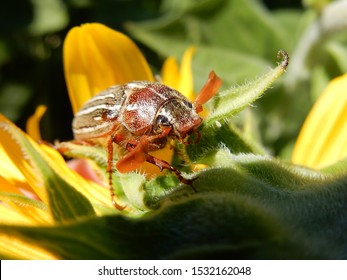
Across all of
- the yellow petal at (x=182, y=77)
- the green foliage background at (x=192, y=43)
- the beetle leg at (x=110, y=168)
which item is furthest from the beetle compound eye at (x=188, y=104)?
the green foliage background at (x=192, y=43)

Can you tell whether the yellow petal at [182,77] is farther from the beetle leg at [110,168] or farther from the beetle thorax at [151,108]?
the beetle leg at [110,168]

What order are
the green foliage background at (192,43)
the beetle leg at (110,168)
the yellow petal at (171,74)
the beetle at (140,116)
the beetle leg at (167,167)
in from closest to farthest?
the beetle leg at (167,167) < the beetle leg at (110,168) < the beetle at (140,116) < the yellow petal at (171,74) < the green foliage background at (192,43)

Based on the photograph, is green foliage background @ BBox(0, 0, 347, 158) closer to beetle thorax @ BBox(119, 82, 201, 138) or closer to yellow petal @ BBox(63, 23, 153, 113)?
yellow petal @ BBox(63, 23, 153, 113)

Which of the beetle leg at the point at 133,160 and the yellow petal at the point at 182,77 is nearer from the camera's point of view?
the beetle leg at the point at 133,160

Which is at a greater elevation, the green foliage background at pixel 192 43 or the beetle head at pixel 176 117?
the green foliage background at pixel 192 43

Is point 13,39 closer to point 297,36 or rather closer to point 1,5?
point 1,5

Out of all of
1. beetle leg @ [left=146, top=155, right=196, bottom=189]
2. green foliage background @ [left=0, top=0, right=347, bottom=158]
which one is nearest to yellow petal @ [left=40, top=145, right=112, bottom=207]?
beetle leg @ [left=146, top=155, right=196, bottom=189]

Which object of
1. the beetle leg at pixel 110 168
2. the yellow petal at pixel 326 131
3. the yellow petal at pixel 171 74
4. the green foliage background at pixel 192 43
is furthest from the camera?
the green foliage background at pixel 192 43
